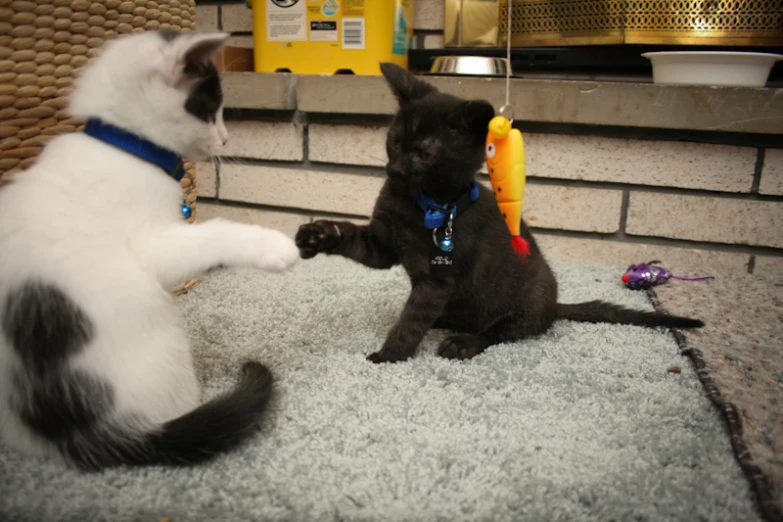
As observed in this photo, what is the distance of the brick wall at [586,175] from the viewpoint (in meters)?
1.84

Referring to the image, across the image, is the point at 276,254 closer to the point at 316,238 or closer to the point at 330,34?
the point at 316,238

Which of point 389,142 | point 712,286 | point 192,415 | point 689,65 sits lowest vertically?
point 712,286

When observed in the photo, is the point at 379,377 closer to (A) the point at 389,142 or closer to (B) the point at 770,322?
(A) the point at 389,142

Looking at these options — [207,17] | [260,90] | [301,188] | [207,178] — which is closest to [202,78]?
[260,90]

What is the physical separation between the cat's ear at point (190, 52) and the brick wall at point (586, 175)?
80 centimetres

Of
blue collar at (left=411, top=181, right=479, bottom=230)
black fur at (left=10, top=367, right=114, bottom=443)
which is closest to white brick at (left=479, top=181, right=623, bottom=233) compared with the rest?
blue collar at (left=411, top=181, right=479, bottom=230)

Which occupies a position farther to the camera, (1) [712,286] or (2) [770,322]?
(1) [712,286]

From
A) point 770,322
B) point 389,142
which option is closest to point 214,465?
point 389,142

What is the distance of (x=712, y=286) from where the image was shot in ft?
5.52

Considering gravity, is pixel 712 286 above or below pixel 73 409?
below

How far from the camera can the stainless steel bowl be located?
1958 millimetres

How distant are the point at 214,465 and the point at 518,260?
76 centimetres

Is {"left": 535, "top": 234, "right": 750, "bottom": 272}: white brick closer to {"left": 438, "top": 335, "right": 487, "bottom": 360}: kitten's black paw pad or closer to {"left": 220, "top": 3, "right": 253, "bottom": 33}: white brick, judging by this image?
{"left": 438, "top": 335, "right": 487, "bottom": 360}: kitten's black paw pad

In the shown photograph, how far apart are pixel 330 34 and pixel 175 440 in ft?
5.47
